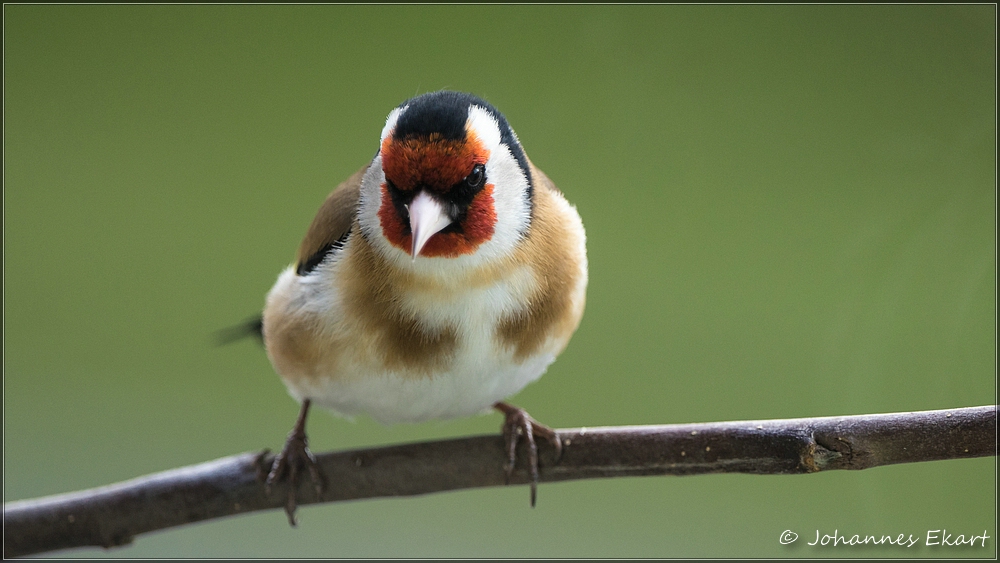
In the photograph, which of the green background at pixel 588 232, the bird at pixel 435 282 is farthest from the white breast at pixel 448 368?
the green background at pixel 588 232

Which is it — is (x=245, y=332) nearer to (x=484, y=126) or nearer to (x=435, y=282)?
(x=435, y=282)

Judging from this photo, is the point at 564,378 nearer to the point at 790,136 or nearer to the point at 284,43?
the point at 790,136

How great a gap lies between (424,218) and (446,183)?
0.06m

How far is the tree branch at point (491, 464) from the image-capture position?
3.34ft

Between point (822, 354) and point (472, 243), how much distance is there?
2.57 feet

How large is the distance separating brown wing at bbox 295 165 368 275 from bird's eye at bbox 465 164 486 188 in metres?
0.25

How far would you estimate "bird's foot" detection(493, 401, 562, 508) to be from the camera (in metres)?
1.28

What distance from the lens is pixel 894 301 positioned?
4.41 ft

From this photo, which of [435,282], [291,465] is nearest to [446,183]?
[435,282]

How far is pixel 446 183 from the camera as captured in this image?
0.99 meters
